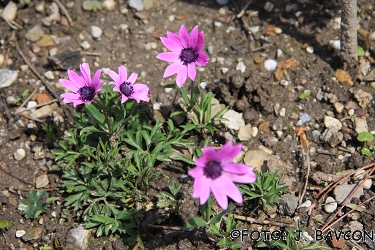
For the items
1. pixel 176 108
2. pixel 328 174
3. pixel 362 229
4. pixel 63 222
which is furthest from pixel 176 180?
pixel 362 229

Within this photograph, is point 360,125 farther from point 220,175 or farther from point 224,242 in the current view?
point 220,175

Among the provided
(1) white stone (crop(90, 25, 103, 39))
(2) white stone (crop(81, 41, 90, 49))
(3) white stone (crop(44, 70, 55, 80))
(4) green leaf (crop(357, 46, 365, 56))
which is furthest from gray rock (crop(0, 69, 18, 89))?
(4) green leaf (crop(357, 46, 365, 56))

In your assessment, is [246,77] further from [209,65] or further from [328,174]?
[328,174]

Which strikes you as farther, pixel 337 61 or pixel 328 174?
pixel 337 61

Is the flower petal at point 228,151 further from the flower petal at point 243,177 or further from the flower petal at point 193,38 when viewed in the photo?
the flower petal at point 193,38

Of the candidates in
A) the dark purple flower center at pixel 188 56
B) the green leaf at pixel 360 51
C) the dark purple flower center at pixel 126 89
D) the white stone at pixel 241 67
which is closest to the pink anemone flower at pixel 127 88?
the dark purple flower center at pixel 126 89

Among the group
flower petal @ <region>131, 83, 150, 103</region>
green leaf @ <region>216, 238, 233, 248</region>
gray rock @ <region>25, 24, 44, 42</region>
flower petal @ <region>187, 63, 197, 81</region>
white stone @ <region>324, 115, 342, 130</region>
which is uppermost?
flower petal @ <region>187, 63, 197, 81</region>

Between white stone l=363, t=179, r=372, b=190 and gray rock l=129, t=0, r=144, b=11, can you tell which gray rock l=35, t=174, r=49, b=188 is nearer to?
gray rock l=129, t=0, r=144, b=11
